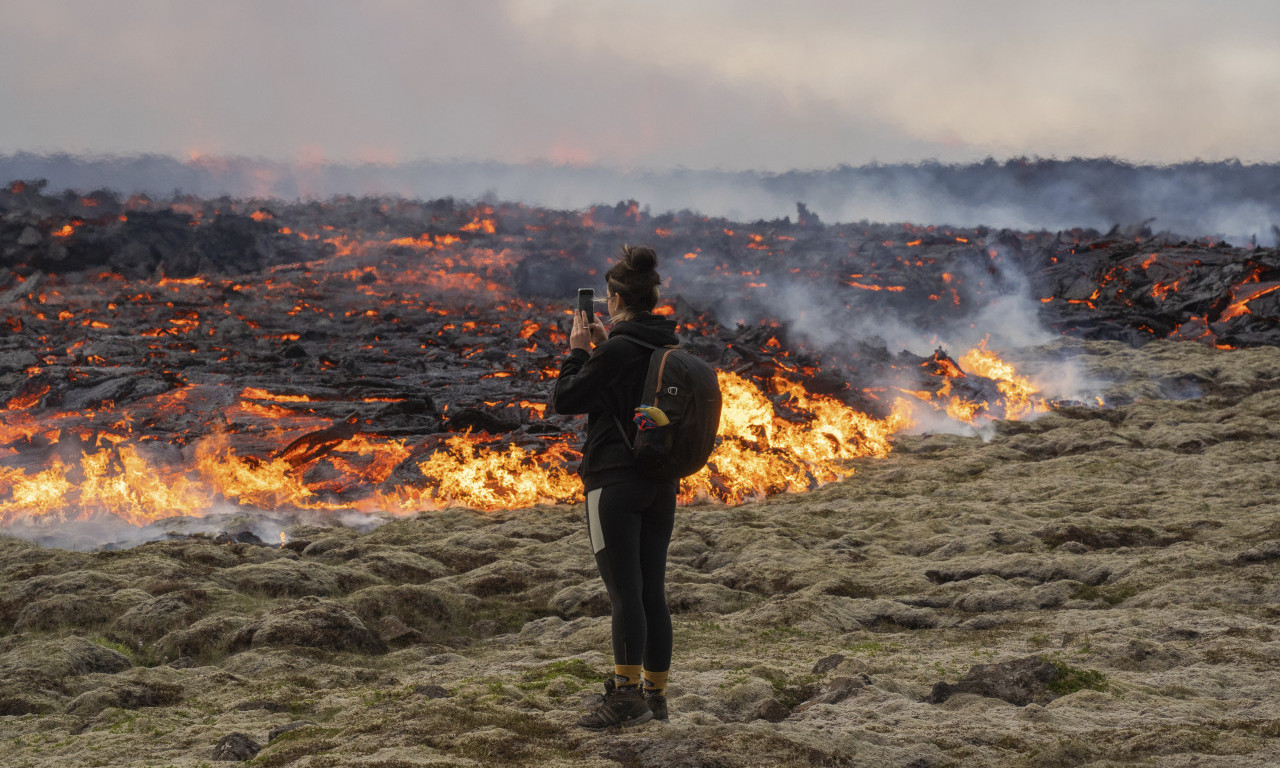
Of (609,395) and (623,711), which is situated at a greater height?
(609,395)

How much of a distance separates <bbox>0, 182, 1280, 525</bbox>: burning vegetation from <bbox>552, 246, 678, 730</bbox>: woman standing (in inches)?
408

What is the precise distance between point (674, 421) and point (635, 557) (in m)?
0.73

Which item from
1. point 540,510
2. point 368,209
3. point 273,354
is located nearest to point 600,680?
point 540,510

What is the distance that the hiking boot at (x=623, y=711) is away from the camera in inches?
197

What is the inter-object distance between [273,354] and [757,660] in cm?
1950

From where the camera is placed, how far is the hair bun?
195 inches

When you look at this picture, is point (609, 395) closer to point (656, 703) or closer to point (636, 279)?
point (636, 279)

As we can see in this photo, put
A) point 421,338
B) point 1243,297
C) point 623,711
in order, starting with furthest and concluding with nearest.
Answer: point 1243,297 → point 421,338 → point 623,711

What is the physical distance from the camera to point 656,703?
5.13m

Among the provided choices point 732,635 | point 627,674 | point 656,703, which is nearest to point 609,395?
point 627,674

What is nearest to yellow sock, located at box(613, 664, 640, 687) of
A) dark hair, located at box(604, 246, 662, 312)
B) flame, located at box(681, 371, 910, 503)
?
dark hair, located at box(604, 246, 662, 312)

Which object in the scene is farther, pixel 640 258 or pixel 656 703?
pixel 656 703

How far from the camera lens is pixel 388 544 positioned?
12156 millimetres

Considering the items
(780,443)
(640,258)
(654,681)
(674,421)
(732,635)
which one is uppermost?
(640,258)
